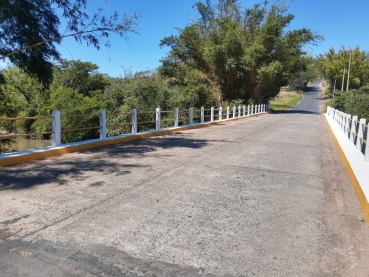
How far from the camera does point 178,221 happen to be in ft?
13.6

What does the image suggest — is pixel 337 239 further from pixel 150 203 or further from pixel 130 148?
pixel 130 148

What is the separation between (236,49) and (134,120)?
22.6 m

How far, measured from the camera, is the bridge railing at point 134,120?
8883 mm

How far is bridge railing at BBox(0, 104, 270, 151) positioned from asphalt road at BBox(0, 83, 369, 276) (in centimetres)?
156

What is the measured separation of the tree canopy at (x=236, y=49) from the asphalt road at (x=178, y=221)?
26.5 m

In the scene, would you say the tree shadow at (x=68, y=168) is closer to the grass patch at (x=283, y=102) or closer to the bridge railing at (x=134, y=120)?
the bridge railing at (x=134, y=120)

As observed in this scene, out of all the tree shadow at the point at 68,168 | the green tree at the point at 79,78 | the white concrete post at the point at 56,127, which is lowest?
the tree shadow at the point at 68,168

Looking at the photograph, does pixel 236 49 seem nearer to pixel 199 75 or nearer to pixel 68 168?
pixel 199 75

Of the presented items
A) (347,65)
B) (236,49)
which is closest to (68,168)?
(236,49)

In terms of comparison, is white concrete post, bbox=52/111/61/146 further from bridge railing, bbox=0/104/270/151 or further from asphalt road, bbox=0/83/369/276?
A: asphalt road, bbox=0/83/369/276

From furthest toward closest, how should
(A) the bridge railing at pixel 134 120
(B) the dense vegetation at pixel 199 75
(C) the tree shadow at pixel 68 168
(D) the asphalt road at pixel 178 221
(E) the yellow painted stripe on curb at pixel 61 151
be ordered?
(B) the dense vegetation at pixel 199 75 < (A) the bridge railing at pixel 134 120 < (E) the yellow painted stripe on curb at pixel 61 151 < (C) the tree shadow at pixel 68 168 < (D) the asphalt road at pixel 178 221

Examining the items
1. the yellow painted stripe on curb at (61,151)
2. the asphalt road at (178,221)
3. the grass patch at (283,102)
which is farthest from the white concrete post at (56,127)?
the grass patch at (283,102)

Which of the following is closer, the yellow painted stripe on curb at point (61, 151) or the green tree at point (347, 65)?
the yellow painted stripe on curb at point (61, 151)

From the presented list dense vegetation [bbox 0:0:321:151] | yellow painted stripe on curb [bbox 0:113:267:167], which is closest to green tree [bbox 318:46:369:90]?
dense vegetation [bbox 0:0:321:151]
